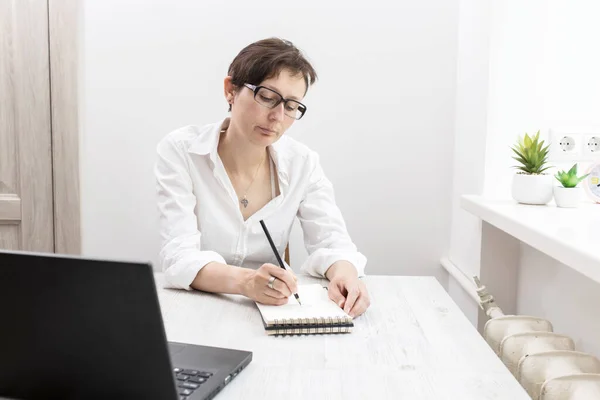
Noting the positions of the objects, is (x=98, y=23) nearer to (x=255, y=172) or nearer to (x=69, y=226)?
(x=69, y=226)

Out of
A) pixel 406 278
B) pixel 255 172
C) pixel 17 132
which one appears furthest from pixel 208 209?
pixel 17 132

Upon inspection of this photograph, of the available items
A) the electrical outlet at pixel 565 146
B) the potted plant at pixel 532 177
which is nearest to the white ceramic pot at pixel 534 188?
the potted plant at pixel 532 177

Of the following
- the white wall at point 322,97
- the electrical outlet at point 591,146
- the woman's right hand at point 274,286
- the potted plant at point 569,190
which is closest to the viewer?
the woman's right hand at point 274,286

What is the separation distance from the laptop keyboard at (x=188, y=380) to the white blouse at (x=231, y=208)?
0.66 metres

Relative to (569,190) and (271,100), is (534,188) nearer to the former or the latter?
(569,190)

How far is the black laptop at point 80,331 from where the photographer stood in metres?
0.65

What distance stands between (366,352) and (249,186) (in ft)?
2.93

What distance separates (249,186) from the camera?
183 cm

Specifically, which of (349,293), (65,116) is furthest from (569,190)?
(65,116)

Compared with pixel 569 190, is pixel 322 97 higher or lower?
higher

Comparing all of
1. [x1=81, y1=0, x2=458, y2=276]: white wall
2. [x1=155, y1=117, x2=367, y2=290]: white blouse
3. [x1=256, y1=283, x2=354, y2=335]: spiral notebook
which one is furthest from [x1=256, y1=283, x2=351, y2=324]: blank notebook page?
[x1=81, y1=0, x2=458, y2=276]: white wall

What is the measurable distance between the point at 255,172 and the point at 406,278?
1.90 feet

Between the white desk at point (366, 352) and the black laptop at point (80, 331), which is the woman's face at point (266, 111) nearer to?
the white desk at point (366, 352)

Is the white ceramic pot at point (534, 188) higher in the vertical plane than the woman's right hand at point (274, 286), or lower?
higher
